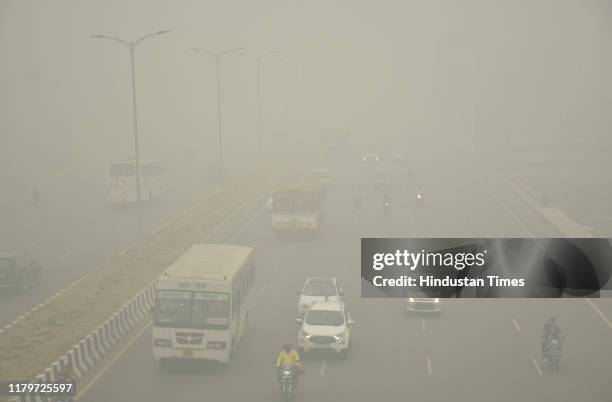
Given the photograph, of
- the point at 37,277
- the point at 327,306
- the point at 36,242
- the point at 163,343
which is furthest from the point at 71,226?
the point at 163,343

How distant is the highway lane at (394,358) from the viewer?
29047mm

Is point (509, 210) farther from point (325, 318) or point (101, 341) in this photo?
point (101, 341)

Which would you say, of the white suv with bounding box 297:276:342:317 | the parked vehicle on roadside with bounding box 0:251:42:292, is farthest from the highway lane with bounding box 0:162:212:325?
the white suv with bounding box 297:276:342:317

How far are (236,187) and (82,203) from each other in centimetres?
1296

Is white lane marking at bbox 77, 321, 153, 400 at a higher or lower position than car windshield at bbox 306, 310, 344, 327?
lower

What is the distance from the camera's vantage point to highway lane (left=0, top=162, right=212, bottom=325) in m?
46.7

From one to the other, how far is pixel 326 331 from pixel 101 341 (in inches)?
285

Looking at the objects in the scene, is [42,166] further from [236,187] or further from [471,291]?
[471,291]

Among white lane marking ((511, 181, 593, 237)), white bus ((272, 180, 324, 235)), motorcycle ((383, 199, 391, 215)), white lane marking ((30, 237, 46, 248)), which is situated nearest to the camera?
white lane marking ((30, 237, 46, 248))

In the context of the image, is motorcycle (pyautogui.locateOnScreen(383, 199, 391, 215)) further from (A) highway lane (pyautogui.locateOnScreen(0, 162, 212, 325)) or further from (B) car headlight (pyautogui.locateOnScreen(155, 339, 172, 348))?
(B) car headlight (pyautogui.locateOnScreen(155, 339, 172, 348))

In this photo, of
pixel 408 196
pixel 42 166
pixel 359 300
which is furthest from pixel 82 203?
pixel 359 300

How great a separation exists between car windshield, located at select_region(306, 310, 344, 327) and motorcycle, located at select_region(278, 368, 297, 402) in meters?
6.09

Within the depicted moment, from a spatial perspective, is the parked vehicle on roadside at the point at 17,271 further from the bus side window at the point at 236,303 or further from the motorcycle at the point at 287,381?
the motorcycle at the point at 287,381

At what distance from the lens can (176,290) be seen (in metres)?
31.0
